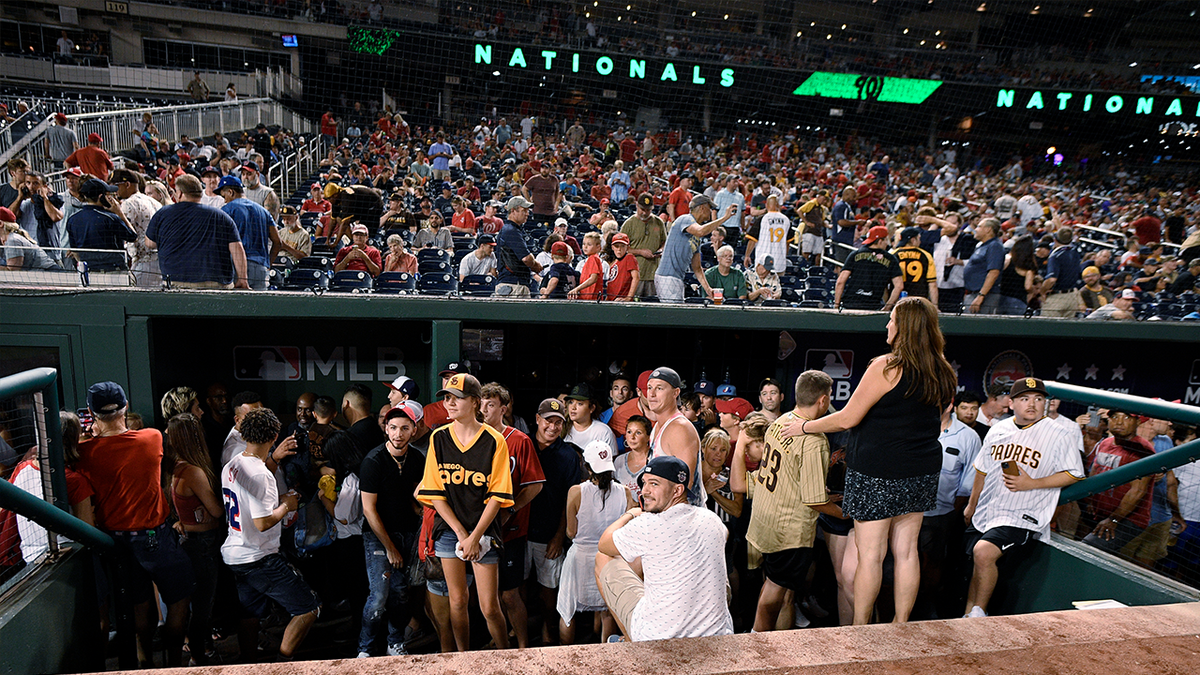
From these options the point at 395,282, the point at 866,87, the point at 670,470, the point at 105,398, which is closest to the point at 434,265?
the point at 395,282

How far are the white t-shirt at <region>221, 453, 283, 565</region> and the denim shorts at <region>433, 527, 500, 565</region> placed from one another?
0.90 m

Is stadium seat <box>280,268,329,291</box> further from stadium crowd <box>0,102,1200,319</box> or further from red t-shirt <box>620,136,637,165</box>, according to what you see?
red t-shirt <box>620,136,637,165</box>

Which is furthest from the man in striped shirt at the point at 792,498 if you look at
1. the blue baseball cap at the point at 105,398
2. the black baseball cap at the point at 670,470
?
the blue baseball cap at the point at 105,398

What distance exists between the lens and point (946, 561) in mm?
4824

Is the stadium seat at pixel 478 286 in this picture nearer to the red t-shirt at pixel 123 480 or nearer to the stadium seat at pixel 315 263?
the stadium seat at pixel 315 263

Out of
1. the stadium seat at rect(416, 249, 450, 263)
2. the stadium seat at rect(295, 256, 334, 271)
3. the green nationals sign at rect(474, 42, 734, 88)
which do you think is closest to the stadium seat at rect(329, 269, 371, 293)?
the stadium seat at rect(295, 256, 334, 271)

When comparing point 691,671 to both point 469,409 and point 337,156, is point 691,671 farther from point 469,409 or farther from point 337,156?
point 337,156

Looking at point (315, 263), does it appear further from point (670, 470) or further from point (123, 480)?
point (670, 470)

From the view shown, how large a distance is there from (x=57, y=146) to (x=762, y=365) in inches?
427

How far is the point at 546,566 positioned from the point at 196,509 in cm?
200

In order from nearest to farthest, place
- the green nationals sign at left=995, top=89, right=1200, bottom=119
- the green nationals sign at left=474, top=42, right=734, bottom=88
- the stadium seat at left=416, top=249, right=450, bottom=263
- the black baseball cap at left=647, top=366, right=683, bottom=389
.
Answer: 1. the black baseball cap at left=647, top=366, right=683, bottom=389
2. the stadium seat at left=416, top=249, right=450, bottom=263
3. the green nationals sign at left=474, top=42, right=734, bottom=88
4. the green nationals sign at left=995, top=89, right=1200, bottom=119

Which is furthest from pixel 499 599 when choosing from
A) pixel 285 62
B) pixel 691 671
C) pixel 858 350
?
pixel 285 62

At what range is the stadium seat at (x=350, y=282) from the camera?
5656 millimetres

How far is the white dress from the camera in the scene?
4.09m
